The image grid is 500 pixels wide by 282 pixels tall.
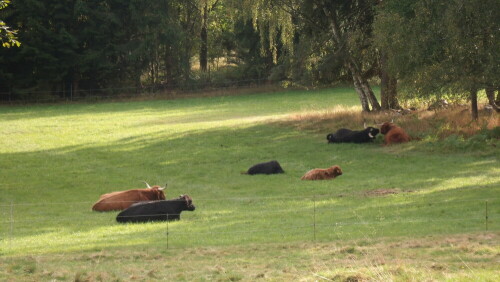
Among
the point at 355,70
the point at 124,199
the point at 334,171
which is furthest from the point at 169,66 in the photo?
the point at 124,199

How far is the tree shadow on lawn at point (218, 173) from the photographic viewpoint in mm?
21922

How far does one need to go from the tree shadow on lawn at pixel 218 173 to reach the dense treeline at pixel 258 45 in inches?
158

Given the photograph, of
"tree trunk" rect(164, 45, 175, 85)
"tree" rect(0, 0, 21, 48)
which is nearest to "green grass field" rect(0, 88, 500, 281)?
"tree" rect(0, 0, 21, 48)

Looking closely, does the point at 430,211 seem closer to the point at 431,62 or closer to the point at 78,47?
the point at 431,62

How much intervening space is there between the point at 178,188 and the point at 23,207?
18.7 ft

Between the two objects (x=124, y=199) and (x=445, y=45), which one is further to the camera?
(x=445, y=45)

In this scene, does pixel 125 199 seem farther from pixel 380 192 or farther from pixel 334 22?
pixel 334 22

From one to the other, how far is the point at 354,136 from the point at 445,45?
7.29 metres

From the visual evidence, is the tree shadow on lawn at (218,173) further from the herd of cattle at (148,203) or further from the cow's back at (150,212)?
the cow's back at (150,212)

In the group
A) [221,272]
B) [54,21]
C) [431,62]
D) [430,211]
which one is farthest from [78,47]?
[221,272]

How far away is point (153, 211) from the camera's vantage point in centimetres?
1953

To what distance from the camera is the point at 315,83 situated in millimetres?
43469

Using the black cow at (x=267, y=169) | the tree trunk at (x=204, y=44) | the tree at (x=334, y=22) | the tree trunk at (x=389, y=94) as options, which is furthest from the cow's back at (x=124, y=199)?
the tree trunk at (x=204, y=44)

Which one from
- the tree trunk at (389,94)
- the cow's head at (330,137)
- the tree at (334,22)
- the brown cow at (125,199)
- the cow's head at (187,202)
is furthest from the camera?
the tree trunk at (389,94)
